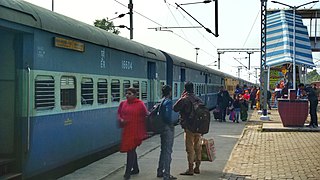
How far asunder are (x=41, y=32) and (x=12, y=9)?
89cm

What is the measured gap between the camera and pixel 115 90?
11359mm

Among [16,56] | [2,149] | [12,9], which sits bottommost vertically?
[2,149]

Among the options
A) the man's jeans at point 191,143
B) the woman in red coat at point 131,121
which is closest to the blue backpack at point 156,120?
the woman in red coat at point 131,121

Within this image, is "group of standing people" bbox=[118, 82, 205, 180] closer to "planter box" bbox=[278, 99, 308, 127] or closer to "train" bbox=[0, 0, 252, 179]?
"train" bbox=[0, 0, 252, 179]

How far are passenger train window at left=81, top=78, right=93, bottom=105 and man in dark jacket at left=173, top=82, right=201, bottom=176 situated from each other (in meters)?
1.84

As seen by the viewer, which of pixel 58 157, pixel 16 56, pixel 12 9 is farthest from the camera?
pixel 58 157

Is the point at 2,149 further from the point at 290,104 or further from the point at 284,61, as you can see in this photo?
the point at 284,61

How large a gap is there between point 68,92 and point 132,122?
128 cm

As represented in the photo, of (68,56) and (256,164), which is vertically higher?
(68,56)

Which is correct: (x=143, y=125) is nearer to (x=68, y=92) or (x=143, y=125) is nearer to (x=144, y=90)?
(x=68, y=92)

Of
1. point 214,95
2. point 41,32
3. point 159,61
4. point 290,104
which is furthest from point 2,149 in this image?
point 214,95

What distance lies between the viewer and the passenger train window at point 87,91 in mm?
9180

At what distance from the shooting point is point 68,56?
8414 mm

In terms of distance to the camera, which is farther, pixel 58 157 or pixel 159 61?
pixel 159 61
